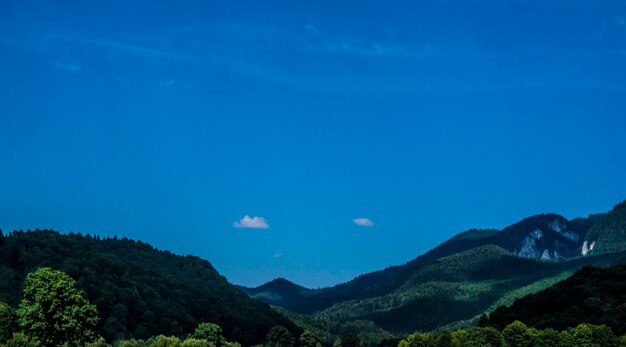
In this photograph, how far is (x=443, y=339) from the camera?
199750 millimetres

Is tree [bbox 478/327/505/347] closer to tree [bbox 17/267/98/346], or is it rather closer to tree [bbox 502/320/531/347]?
tree [bbox 502/320/531/347]

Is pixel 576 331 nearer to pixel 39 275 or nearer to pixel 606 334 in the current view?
pixel 606 334

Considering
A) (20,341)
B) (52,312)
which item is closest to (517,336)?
(52,312)

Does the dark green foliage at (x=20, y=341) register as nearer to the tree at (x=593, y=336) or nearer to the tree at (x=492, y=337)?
the tree at (x=492, y=337)

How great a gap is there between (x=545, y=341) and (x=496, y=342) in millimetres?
14705

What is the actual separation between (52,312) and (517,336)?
117m

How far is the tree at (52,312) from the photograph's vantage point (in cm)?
12350

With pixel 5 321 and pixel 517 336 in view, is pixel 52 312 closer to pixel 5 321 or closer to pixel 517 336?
pixel 5 321

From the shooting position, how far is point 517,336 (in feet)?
612

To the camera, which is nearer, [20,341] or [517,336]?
[20,341]

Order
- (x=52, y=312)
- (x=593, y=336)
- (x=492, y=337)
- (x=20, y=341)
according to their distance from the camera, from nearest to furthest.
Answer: (x=52, y=312), (x=20, y=341), (x=593, y=336), (x=492, y=337)

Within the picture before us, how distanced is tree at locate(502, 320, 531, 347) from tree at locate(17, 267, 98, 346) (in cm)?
11019

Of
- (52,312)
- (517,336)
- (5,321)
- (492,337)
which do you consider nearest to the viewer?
(52,312)

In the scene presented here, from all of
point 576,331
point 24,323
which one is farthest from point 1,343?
point 576,331
